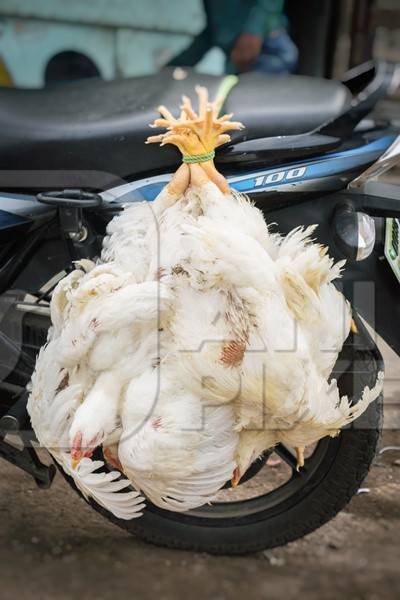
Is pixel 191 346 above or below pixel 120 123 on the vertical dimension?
below

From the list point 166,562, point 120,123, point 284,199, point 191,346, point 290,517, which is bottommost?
point 166,562

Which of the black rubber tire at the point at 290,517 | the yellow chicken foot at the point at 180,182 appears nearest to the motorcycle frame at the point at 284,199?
the yellow chicken foot at the point at 180,182

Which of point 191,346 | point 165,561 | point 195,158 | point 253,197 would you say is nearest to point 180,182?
point 195,158

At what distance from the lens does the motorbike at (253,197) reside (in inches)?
91.7

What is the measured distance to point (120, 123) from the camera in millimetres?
2383

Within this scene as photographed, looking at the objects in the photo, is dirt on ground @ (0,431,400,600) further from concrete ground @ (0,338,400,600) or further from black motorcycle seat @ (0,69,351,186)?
black motorcycle seat @ (0,69,351,186)

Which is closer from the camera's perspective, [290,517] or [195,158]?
[195,158]

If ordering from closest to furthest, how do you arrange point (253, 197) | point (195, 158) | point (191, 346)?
1. point (191, 346)
2. point (195, 158)
3. point (253, 197)

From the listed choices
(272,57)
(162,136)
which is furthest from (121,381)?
(272,57)

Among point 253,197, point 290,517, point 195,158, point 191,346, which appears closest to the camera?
point 191,346

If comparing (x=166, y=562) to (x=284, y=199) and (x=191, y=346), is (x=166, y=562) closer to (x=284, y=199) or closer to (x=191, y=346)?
(x=191, y=346)

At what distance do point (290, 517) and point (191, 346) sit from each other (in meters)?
0.84

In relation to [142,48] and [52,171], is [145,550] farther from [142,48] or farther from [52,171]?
[142,48]

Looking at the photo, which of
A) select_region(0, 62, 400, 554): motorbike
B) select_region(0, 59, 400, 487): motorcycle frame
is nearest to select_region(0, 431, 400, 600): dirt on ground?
select_region(0, 62, 400, 554): motorbike
